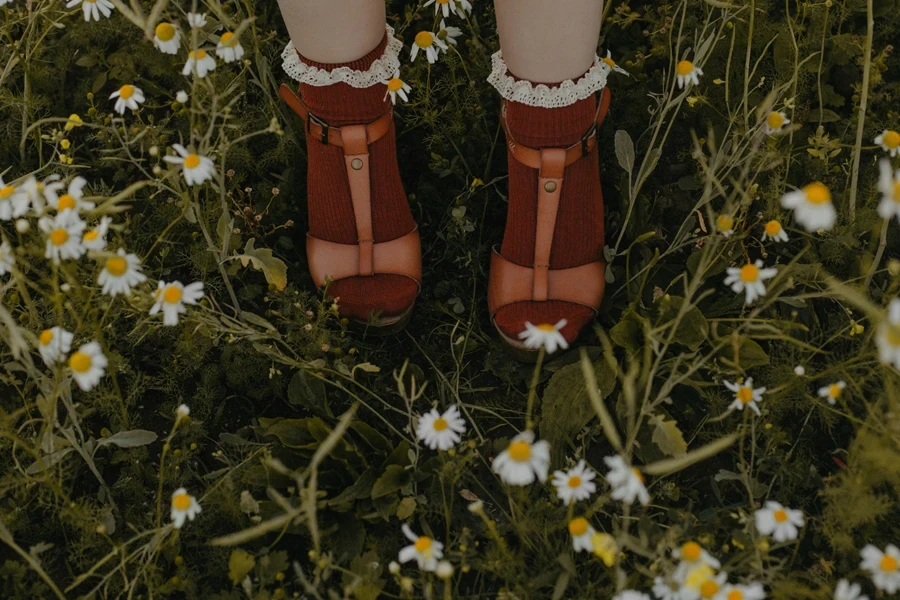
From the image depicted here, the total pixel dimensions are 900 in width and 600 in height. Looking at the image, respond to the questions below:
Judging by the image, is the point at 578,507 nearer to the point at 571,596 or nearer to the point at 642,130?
the point at 571,596

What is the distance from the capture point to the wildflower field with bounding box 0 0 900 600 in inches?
42.6

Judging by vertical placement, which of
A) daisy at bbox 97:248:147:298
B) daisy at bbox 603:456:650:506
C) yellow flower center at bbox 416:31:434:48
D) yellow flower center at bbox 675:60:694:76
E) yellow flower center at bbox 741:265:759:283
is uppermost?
yellow flower center at bbox 675:60:694:76

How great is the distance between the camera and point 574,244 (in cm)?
143

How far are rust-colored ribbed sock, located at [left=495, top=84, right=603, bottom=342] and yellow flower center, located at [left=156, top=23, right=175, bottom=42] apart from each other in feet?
1.82

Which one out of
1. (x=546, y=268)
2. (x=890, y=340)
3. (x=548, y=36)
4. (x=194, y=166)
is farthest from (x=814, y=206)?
(x=194, y=166)

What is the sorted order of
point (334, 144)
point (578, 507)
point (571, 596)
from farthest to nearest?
A: 1. point (334, 144)
2. point (578, 507)
3. point (571, 596)

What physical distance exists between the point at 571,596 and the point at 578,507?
152 mm

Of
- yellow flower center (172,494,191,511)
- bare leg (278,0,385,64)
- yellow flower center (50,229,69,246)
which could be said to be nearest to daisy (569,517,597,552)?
yellow flower center (172,494,191,511)

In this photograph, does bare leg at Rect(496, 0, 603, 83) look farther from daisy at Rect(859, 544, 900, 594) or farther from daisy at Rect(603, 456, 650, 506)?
daisy at Rect(859, 544, 900, 594)

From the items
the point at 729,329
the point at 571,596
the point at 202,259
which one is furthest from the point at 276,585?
the point at 729,329

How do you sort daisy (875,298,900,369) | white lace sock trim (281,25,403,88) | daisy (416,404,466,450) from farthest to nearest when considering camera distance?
white lace sock trim (281,25,403,88), daisy (416,404,466,450), daisy (875,298,900,369)

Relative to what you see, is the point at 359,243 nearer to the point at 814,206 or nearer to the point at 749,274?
the point at 749,274

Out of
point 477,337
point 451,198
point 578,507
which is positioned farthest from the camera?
point 451,198

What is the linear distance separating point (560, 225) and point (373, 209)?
0.35m
